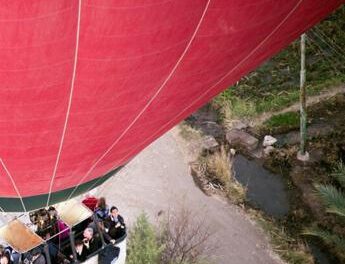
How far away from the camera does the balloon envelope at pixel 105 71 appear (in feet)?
16.2

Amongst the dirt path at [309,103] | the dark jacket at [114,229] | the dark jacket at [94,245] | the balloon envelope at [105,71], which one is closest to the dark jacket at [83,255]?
the dark jacket at [94,245]

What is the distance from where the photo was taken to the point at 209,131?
11.9 m

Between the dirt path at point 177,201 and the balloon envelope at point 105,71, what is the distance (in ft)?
9.41

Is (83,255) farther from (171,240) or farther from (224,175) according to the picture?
(224,175)

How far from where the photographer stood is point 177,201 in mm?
9992

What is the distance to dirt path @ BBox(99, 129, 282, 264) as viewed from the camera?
920 cm

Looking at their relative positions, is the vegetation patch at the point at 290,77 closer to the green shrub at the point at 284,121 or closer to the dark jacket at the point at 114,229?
the green shrub at the point at 284,121

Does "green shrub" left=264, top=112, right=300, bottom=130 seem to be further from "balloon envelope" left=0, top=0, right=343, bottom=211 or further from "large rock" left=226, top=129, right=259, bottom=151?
"balloon envelope" left=0, top=0, right=343, bottom=211

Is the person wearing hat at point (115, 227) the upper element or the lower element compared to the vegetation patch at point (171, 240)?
upper

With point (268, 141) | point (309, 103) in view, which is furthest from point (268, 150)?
point (309, 103)

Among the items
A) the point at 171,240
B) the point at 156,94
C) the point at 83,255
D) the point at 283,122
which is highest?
the point at 156,94

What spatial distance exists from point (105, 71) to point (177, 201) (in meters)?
4.87

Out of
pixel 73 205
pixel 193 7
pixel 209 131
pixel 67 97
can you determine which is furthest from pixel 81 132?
pixel 209 131

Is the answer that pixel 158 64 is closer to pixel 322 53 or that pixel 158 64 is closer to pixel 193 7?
pixel 193 7
